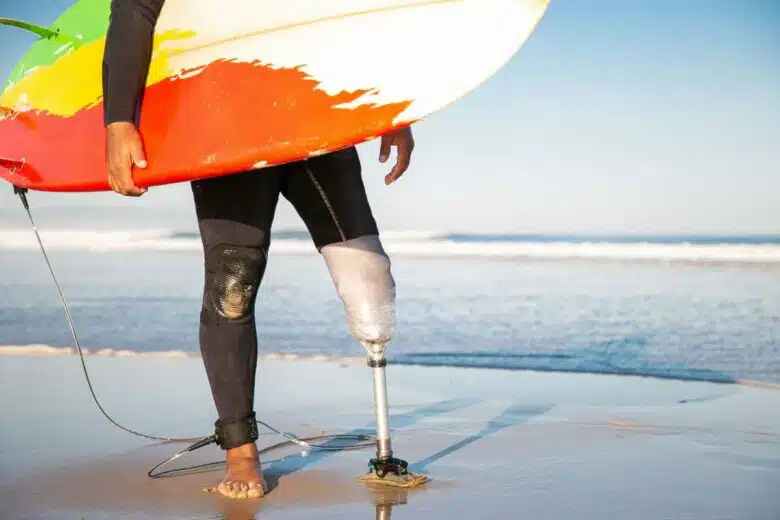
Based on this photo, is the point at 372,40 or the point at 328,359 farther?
the point at 328,359

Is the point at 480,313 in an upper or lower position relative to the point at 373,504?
upper

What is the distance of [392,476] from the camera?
2.45 metres

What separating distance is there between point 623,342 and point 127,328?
270cm

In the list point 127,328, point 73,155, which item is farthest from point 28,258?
point 73,155

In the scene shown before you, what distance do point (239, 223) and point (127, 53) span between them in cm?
46

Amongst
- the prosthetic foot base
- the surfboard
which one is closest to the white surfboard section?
the surfboard

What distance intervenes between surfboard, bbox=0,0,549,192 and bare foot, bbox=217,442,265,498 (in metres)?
0.66

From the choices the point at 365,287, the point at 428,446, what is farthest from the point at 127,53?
the point at 428,446

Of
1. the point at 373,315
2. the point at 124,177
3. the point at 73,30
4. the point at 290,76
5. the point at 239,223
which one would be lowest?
the point at 373,315

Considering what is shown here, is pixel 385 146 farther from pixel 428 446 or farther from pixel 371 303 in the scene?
pixel 428 446

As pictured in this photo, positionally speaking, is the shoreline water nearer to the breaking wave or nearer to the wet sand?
the wet sand

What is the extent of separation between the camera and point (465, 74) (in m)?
2.43

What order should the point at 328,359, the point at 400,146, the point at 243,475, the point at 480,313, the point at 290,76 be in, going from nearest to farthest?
the point at 243,475 → the point at 290,76 → the point at 400,146 → the point at 328,359 → the point at 480,313

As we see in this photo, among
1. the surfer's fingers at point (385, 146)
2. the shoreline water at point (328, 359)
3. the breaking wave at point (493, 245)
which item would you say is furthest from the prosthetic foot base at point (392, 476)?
the breaking wave at point (493, 245)
